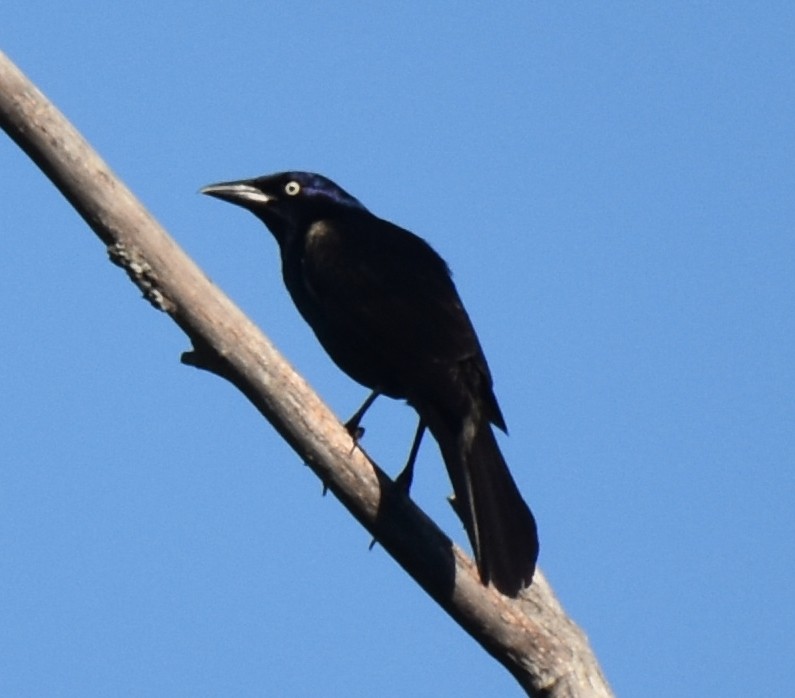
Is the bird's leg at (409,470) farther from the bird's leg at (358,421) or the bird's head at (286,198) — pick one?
the bird's head at (286,198)

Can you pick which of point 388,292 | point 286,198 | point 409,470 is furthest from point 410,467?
point 286,198

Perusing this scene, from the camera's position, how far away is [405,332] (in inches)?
226

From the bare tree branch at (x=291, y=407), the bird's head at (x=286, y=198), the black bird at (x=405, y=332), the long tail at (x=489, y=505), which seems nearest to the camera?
the bare tree branch at (x=291, y=407)

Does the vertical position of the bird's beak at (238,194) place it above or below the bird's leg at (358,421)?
above

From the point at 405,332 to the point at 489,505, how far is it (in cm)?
88

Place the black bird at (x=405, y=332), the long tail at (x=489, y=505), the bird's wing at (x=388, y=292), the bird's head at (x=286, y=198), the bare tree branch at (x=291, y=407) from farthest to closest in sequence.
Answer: the bird's head at (x=286, y=198) → the bird's wing at (x=388, y=292) → the black bird at (x=405, y=332) → the long tail at (x=489, y=505) → the bare tree branch at (x=291, y=407)

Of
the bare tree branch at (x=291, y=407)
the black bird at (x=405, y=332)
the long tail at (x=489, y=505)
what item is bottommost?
the bare tree branch at (x=291, y=407)

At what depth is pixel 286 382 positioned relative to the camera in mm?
4703

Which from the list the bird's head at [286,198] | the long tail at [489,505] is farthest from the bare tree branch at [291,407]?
the bird's head at [286,198]

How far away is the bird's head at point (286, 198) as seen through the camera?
6.78m

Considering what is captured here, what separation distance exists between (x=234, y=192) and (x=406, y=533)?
2532mm

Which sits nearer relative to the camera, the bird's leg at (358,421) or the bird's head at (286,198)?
the bird's leg at (358,421)

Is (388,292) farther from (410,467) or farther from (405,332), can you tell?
(410,467)

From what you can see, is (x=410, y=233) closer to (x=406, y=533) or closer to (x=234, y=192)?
(x=234, y=192)
